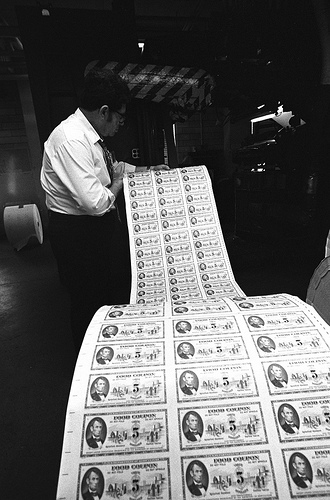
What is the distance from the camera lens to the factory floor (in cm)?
109

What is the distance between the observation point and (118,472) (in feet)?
1.73

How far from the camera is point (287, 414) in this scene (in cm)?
56

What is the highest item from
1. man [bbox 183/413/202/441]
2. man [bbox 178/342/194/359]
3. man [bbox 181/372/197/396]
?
man [bbox 178/342/194/359]

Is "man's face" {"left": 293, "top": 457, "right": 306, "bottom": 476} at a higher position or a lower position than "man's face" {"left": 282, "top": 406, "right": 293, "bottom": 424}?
lower

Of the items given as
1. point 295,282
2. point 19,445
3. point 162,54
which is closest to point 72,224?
point 19,445

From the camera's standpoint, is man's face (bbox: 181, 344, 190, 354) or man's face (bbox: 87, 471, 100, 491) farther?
man's face (bbox: 181, 344, 190, 354)

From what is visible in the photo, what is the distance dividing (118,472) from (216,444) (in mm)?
184

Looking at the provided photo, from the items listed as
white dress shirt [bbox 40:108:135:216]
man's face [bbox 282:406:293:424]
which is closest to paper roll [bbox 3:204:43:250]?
white dress shirt [bbox 40:108:135:216]

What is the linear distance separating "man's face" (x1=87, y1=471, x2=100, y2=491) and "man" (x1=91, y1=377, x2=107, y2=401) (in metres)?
0.12

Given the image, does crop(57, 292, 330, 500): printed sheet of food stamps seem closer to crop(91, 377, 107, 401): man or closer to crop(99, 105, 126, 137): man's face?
crop(91, 377, 107, 401): man

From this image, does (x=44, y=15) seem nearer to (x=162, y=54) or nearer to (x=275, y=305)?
(x=162, y=54)

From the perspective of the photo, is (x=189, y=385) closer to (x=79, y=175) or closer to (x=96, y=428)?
(x=96, y=428)

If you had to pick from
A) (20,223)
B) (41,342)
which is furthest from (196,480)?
(20,223)

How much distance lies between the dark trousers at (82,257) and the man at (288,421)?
41.1 inches
